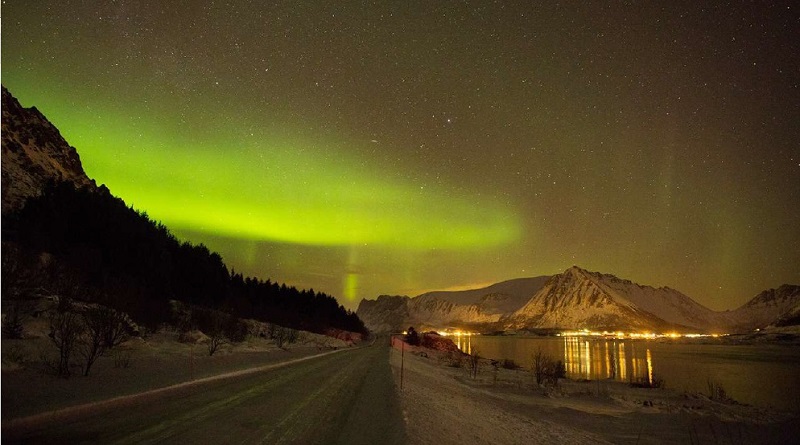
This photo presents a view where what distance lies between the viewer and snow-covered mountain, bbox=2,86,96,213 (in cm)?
4669

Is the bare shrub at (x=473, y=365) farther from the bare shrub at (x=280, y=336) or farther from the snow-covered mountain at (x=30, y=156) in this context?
the snow-covered mountain at (x=30, y=156)

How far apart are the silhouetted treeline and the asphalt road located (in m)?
14.9

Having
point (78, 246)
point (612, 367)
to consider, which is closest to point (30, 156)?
point (78, 246)

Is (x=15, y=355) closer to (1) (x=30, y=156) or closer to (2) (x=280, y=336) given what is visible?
(2) (x=280, y=336)

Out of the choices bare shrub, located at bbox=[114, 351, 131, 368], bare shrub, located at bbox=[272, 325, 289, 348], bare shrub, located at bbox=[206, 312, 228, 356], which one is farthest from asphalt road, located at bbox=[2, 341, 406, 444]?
bare shrub, located at bbox=[272, 325, 289, 348]

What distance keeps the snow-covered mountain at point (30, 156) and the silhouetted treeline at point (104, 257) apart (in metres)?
4.24

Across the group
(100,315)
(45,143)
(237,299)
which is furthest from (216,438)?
(45,143)

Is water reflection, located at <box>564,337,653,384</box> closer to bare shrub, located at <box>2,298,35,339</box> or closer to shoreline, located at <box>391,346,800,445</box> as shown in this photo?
shoreline, located at <box>391,346,800,445</box>

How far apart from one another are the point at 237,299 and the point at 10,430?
6057 cm

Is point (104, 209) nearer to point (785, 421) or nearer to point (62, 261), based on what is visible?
point (62, 261)

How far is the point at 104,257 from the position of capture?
4056cm

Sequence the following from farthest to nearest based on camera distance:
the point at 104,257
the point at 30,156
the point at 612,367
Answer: the point at 612,367 < the point at 30,156 < the point at 104,257

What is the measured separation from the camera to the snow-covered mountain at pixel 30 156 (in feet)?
153

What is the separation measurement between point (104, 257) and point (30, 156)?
1210 inches
